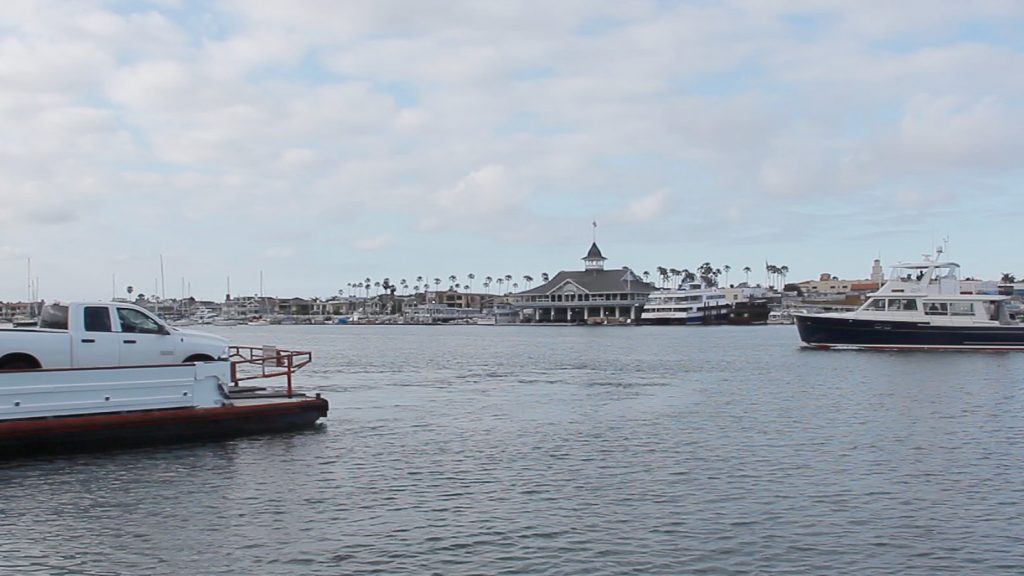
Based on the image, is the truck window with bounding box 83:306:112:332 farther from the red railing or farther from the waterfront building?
the waterfront building

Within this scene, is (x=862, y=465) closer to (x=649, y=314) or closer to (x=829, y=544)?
(x=829, y=544)

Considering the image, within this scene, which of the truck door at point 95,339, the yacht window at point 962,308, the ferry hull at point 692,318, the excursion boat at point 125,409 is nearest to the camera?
the excursion boat at point 125,409

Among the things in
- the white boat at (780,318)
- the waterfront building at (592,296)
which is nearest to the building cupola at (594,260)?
the waterfront building at (592,296)

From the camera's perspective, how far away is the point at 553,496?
58.2ft

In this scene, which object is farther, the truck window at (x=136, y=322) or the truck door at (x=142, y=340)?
the truck window at (x=136, y=322)

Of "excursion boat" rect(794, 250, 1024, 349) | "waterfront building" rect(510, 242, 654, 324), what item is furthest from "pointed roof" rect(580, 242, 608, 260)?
"excursion boat" rect(794, 250, 1024, 349)

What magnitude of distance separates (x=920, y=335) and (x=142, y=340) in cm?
5560

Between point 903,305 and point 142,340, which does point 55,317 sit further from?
point 903,305

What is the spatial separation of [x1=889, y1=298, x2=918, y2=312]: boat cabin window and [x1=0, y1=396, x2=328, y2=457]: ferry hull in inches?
2053

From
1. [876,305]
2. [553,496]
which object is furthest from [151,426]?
[876,305]

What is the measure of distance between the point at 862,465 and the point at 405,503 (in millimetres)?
10468

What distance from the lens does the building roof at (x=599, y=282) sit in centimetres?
17488

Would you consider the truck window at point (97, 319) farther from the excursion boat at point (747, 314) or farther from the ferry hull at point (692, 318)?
the excursion boat at point (747, 314)

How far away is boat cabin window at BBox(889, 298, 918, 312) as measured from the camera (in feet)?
217
